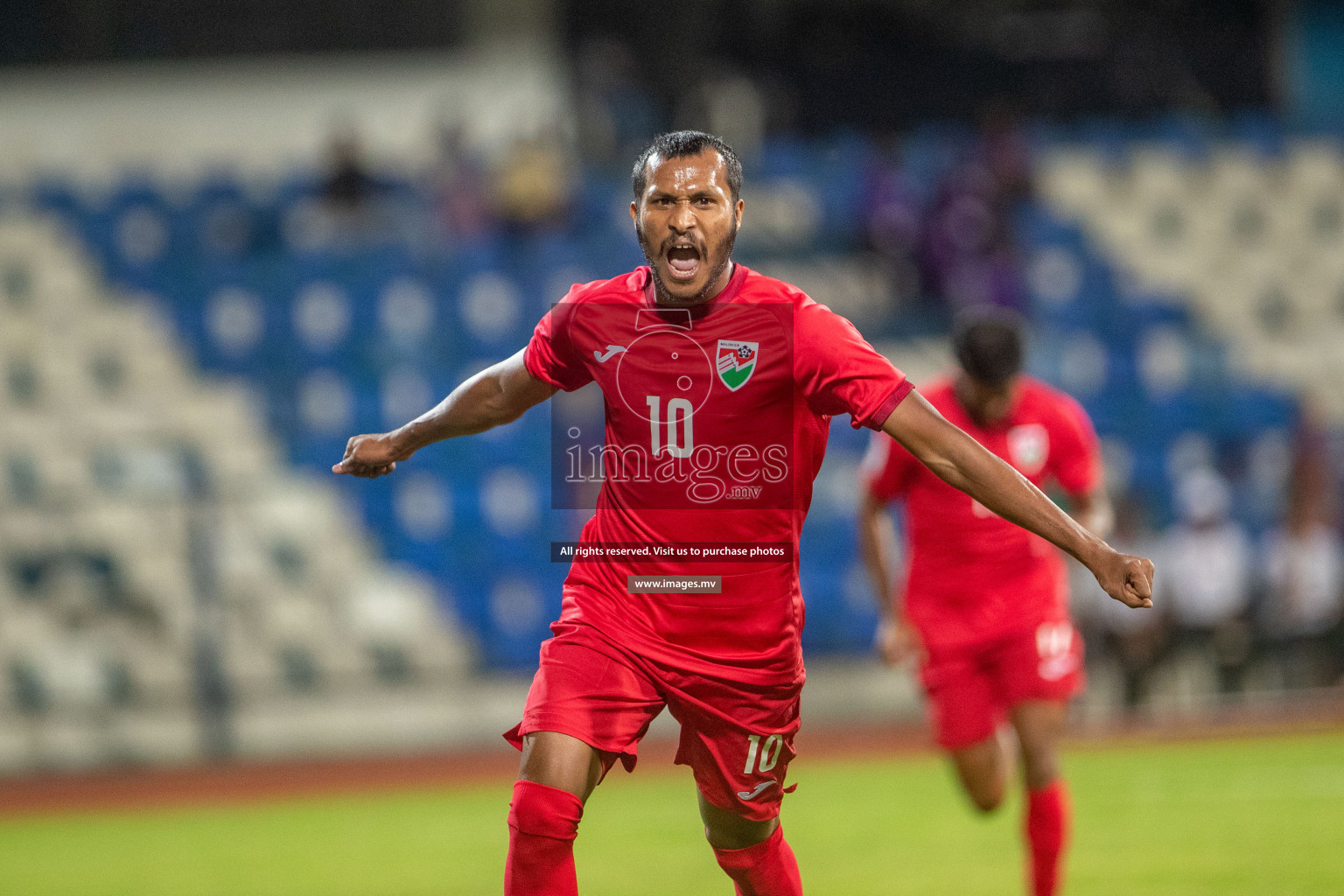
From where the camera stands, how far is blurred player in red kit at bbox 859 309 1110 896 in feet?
21.4

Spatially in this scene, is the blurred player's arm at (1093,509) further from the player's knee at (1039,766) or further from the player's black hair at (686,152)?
the player's black hair at (686,152)

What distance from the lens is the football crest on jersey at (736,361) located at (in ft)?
14.0

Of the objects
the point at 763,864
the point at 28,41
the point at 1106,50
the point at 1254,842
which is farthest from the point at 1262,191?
the point at 763,864

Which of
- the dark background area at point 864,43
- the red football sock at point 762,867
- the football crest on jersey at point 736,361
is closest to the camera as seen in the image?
the football crest on jersey at point 736,361

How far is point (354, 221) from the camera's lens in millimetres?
15852

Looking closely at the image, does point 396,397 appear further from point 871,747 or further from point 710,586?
point 710,586

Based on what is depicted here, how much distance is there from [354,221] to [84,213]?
118 inches

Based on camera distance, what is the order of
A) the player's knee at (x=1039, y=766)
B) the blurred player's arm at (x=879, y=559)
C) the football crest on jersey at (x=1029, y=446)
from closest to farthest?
the player's knee at (x=1039, y=766) < the football crest on jersey at (x=1029, y=446) < the blurred player's arm at (x=879, y=559)

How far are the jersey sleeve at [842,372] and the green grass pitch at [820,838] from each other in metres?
3.59

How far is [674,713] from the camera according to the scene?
14.5 ft

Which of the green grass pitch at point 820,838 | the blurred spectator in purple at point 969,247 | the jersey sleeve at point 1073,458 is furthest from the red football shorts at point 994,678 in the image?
the blurred spectator in purple at point 969,247

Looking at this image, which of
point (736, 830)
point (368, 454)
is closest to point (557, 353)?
point (368, 454)

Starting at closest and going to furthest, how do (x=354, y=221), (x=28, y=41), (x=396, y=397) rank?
1. (x=396, y=397)
2. (x=354, y=221)
3. (x=28, y=41)

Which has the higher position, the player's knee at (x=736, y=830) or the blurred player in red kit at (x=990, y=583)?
the blurred player in red kit at (x=990, y=583)
